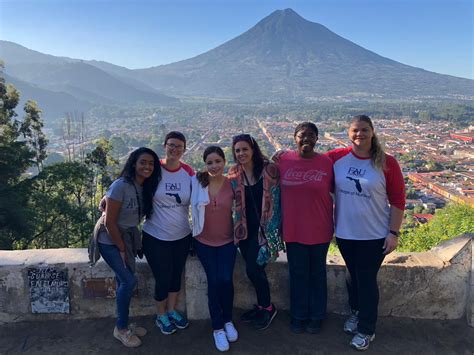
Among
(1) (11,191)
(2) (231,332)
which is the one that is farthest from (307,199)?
(1) (11,191)

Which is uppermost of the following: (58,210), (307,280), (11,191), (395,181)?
(395,181)

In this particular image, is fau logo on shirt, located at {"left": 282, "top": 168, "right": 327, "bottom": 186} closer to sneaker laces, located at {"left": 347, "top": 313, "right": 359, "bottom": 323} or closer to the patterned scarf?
the patterned scarf

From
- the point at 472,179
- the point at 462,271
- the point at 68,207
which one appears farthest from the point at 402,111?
the point at 462,271

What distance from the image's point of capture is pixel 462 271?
2.43 meters

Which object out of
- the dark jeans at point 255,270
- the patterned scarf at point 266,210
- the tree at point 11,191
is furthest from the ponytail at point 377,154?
the tree at point 11,191

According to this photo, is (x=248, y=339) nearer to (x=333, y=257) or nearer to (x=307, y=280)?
(x=307, y=280)

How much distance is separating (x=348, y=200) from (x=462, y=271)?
0.92 metres

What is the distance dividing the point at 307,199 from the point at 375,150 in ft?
1.49

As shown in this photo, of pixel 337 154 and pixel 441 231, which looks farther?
pixel 441 231

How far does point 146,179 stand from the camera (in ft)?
→ 7.47

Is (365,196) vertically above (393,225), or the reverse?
(365,196)

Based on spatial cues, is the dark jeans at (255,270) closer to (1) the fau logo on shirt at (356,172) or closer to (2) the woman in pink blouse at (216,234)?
(2) the woman in pink blouse at (216,234)

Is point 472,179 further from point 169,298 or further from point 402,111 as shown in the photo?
point 402,111

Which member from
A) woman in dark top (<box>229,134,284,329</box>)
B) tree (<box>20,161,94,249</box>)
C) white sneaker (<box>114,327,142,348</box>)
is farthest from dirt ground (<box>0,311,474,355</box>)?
tree (<box>20,161,94,249</box>)
